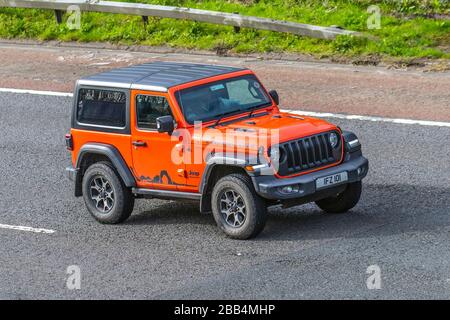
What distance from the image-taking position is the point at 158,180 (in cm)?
1290

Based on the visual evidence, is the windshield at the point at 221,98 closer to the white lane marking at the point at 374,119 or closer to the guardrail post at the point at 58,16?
the white lane marking at the point at 374,119

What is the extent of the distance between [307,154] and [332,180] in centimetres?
40

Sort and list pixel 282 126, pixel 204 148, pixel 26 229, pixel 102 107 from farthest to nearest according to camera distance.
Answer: pixel 26 229, pixel 102 107, pixel 282 126, pixel 204 148

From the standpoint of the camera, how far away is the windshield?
1280 cm

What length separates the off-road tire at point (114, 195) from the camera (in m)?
13.1

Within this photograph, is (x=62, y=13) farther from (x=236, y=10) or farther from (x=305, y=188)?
(x=305, y=188)

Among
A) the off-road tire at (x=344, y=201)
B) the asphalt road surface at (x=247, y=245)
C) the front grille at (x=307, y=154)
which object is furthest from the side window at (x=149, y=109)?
the off-road tire at (x=344, y=201)

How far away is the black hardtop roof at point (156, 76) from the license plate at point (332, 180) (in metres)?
2.02

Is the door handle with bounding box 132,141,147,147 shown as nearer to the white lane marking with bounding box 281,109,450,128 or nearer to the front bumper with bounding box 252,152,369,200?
the front bumper with bounding box 252,152,369,200

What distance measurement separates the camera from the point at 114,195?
13188mm

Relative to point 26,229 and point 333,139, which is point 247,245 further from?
point 26,229

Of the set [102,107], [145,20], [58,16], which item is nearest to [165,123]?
[102,107]
